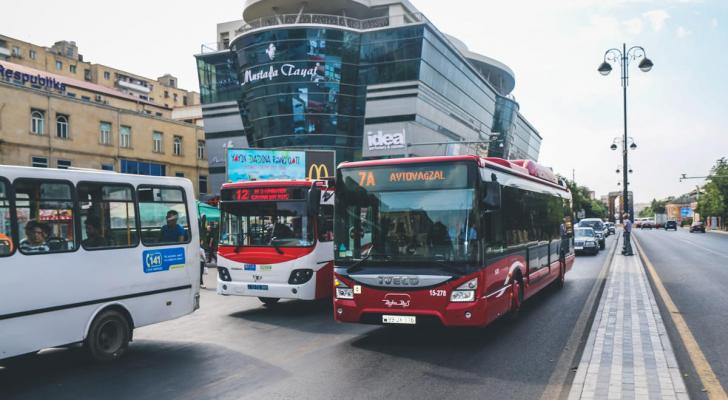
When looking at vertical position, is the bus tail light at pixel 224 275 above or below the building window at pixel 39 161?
below

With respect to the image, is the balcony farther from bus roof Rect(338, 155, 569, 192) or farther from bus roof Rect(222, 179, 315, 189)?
bus roof Rect(338, 155, 569, 192)

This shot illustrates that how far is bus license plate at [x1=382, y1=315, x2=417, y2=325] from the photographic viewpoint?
7977mm

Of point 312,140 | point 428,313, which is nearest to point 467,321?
point 428,313

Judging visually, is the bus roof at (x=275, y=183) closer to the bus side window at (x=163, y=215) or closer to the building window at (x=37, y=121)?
the bus side window at (x=163, y=215)

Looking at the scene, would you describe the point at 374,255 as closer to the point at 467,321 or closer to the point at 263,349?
the point at 467,321

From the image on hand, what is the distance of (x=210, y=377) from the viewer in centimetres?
678

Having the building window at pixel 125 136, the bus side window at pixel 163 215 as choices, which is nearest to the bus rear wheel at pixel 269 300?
the bus side window at pixel 163 215

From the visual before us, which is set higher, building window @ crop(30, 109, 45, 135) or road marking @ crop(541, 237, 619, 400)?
building window @ crop(30, 109, 45, 135)

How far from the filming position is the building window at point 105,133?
42.7 metres

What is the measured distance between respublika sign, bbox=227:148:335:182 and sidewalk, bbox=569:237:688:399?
996 inches

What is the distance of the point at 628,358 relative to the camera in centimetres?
711

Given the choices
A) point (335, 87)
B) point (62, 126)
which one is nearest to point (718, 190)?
point (335, 87)

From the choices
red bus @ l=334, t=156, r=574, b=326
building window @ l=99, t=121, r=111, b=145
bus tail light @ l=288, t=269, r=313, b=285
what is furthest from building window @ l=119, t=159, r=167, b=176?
red bus @ l=334, t=156, r=574, b=326

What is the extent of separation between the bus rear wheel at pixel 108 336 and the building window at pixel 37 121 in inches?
1404
